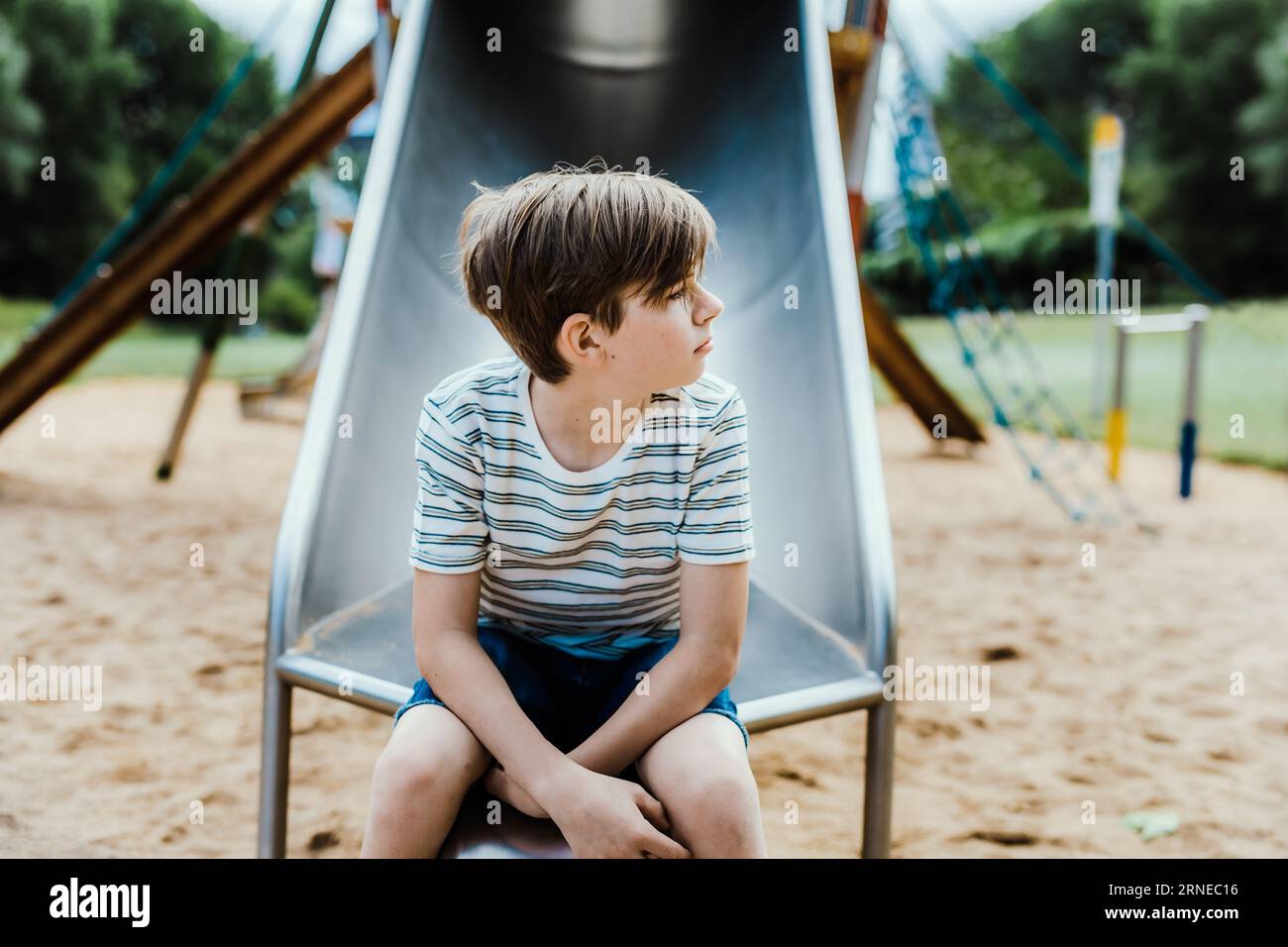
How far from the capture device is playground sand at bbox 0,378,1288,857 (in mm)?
1616

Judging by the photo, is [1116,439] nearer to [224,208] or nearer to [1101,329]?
[1101,329]

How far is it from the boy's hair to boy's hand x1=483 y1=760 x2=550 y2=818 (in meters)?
0.38

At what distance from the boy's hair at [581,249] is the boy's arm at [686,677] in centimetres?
25

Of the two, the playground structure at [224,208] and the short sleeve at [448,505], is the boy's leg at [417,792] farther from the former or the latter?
the playground structure at [224,208]

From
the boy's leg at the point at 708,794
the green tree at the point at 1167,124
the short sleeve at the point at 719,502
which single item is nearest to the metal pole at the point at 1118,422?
the short sleeve at the point at 719,502

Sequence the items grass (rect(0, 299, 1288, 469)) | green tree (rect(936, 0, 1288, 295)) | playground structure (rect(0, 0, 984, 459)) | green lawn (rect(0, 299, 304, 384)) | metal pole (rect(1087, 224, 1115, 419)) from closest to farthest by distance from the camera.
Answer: playground structure (rect(0, 0, 984, 459)), metal pole (rect(1087, 224, 1115, 419)), grass (rect(0, 299, 1288, 469)), green lawn (rect(0, 299, 304, 384)), green tree (rect(936, 0, 1288, 295))

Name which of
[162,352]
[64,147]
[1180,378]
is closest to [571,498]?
[1180,378]

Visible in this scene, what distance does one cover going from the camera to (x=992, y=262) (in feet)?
55.9

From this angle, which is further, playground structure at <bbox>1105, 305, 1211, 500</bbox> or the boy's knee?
playground structure at <bbox>1105, 305, 1211, 500</bbox>

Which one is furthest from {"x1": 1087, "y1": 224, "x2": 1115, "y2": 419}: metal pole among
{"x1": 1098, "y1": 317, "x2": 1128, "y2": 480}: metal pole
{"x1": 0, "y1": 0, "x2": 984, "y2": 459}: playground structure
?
{"x1": 0, "y1": 0, "x2": 984, "y2": 459}: playground structure

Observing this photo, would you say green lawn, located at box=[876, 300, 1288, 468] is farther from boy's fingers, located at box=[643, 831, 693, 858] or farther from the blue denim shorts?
boy's fingers, located at box=[643, 831, 693, 858]

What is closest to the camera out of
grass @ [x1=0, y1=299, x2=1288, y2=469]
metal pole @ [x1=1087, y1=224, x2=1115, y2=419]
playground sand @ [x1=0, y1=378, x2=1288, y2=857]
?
playground sand @ [x1=0, y1=378, x2=1288, y2=857]

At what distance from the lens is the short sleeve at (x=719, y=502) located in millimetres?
962

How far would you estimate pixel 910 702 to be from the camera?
2188mm
